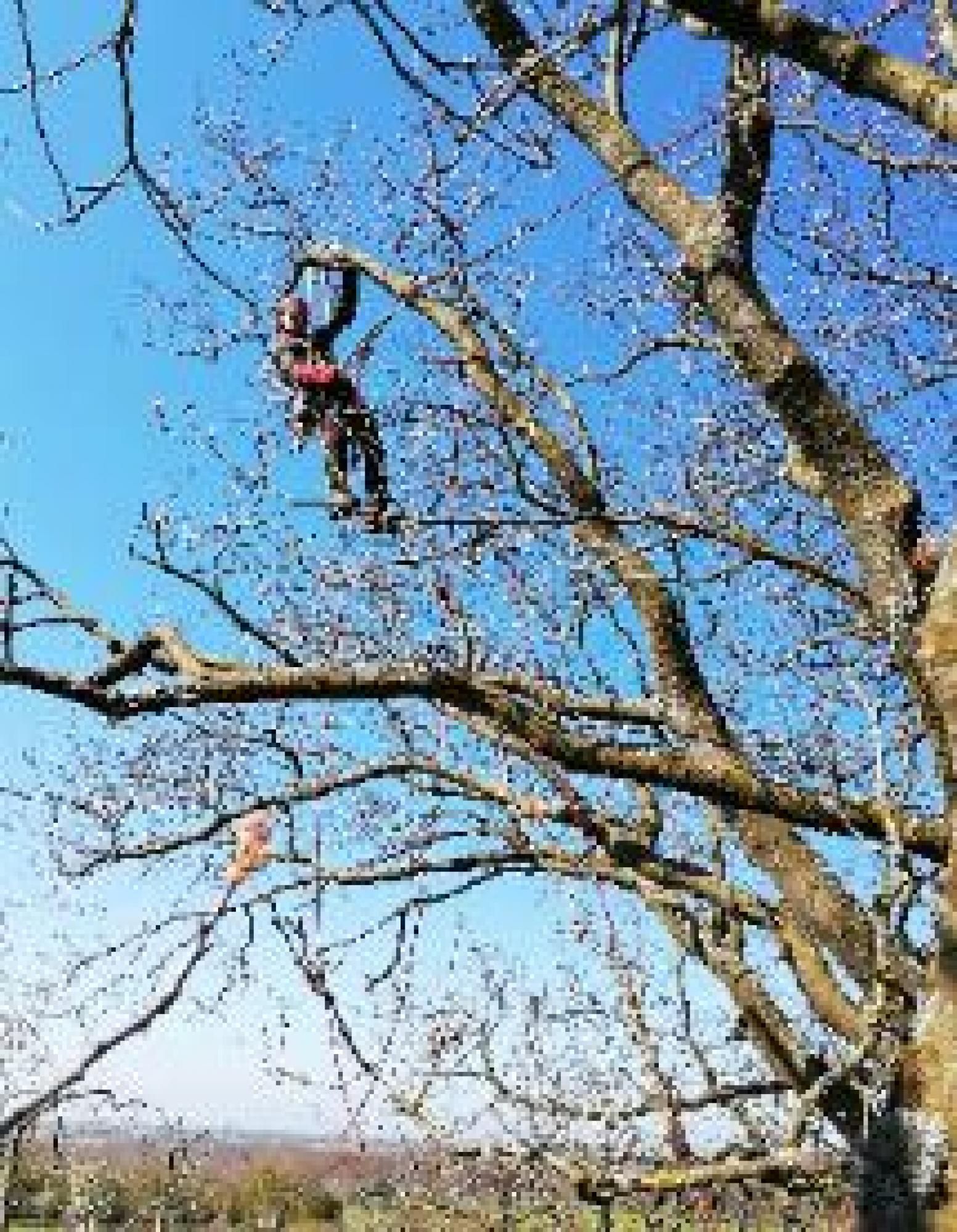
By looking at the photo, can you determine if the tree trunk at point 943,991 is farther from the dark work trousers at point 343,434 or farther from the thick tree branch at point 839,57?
the dark work trousers at point 343,434

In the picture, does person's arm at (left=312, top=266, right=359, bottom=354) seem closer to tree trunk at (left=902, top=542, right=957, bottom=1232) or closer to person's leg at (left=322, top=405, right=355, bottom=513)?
person's leg at (left=322, top=405, right=355, bottom=513)

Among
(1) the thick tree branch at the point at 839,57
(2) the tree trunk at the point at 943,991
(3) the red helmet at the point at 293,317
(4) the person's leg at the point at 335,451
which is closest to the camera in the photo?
(2) the tree trunk at the point at 943,991

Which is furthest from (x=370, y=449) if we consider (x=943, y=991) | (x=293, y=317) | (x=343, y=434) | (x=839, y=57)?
(x=943, y=991)

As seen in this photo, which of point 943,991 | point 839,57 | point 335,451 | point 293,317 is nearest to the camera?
point 943,991

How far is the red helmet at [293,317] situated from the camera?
7.15 metres

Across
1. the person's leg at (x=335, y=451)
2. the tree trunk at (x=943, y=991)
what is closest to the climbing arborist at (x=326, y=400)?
the person's leg at (x=335, y=451)

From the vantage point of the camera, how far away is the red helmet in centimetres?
715

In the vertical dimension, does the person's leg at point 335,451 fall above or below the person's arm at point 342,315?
below

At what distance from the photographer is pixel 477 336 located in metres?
7.92

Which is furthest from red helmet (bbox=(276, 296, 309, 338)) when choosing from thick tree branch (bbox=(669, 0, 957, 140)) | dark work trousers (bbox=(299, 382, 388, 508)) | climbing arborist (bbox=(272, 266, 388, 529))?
thick tree branch (bbox=(669, 0, 957, 140))

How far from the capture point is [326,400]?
274 inches

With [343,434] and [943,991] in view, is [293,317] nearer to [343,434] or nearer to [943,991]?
[343,434]

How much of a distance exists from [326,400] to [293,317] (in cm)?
49

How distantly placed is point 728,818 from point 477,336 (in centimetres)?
276
